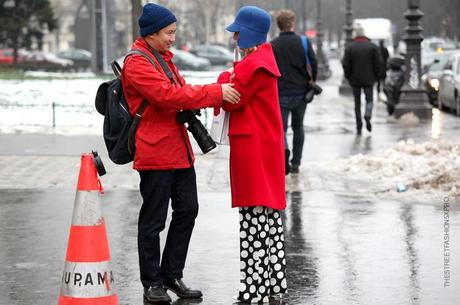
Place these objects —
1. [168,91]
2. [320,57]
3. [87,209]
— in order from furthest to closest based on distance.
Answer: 1. [320,57]
2. [168,91]
3. [87,209]

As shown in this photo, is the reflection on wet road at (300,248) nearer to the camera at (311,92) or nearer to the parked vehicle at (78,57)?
the camera at (311,92)

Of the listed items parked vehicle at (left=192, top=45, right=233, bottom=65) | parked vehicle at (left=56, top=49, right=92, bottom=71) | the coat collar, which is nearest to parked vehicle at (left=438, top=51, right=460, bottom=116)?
the coat collar

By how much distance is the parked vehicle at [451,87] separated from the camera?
27484mm

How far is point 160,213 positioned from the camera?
7789 mm

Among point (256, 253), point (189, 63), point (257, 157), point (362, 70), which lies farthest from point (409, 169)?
point (189, 63)

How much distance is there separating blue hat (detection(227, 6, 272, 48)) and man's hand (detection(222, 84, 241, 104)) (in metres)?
0.34

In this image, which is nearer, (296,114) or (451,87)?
(296,114)

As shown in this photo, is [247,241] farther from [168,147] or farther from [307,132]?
[307,132]

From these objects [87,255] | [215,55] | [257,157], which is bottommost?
[215,55]

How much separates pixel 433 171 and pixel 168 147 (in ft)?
21.1

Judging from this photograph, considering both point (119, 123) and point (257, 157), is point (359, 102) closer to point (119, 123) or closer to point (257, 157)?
point (257, 157)

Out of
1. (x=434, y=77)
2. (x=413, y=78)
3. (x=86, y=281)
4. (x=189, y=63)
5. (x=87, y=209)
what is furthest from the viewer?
(x=189, y=63)

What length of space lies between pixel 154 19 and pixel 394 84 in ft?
70.8

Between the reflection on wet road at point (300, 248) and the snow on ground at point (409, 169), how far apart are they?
705 millimetres
